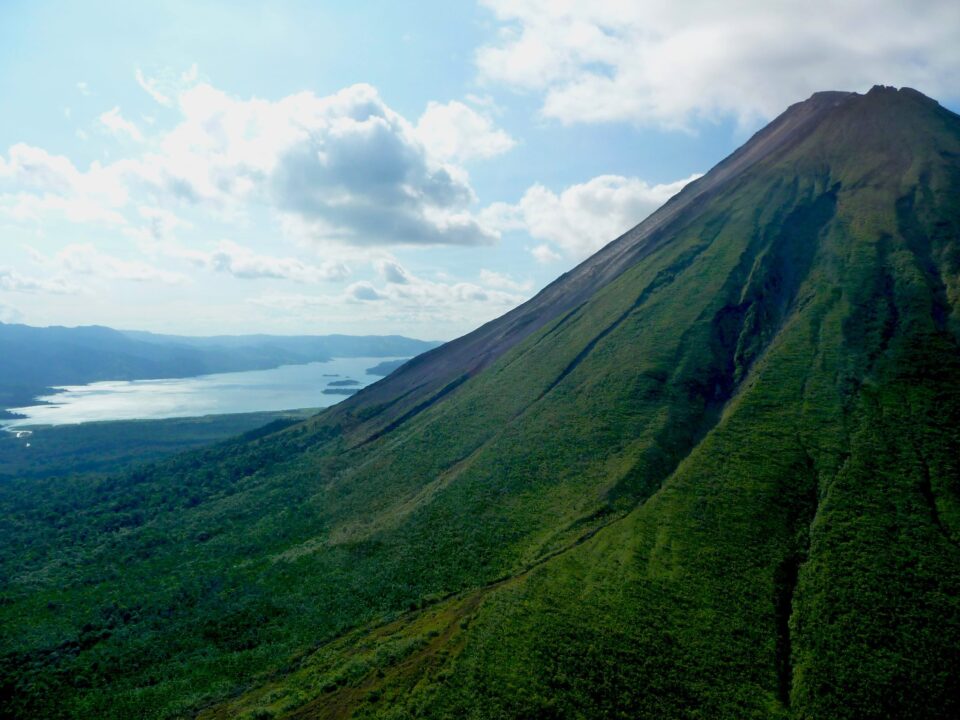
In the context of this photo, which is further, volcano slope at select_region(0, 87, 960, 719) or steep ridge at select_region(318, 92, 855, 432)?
steep ridge at select_region(318, 92, 855, 432)

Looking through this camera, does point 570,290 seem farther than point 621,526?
Yes

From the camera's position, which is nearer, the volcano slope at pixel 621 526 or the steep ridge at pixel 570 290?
the volcano slope at pixel 621 526

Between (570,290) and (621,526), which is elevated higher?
(570,290)

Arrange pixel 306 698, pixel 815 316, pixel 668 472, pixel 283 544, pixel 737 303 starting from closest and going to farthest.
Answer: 1. pixel 306 698
2. pixel 668 472
3. pixel 283 544
4. pixel 815 316
5. pixel 737 303

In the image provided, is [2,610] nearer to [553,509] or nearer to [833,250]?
[553,509]

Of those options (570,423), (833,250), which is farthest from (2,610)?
(833,250)

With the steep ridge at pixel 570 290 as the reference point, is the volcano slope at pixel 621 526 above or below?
below

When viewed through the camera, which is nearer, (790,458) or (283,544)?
(790,458)

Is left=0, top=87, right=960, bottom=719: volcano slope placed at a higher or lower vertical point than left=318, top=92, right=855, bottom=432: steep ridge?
lower
